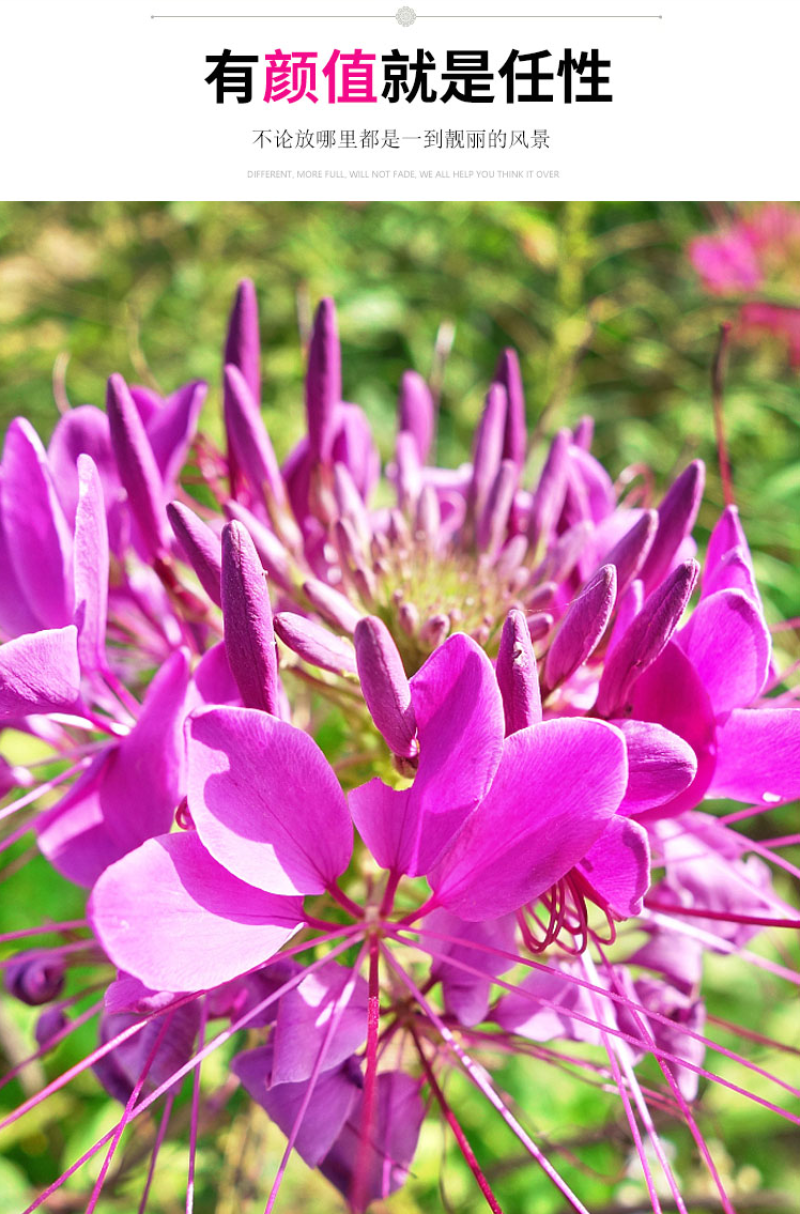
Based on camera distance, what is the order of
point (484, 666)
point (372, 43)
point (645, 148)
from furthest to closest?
1. point (645, 148)
2. point (372, 43)
3. point (484, 666)

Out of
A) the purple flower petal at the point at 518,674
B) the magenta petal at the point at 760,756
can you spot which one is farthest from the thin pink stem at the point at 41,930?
the magenta petal at the point at 760,756

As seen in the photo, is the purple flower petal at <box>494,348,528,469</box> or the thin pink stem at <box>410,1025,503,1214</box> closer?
the thin pink stem at <box>410,1025,503,1214</box>

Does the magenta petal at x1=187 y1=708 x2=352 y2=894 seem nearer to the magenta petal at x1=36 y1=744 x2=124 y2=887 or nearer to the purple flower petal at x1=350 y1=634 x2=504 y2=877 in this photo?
the purple flower petal at x1=350 y1=634 x2=504 y2=877

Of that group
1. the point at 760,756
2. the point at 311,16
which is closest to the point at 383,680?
the point at 760,756

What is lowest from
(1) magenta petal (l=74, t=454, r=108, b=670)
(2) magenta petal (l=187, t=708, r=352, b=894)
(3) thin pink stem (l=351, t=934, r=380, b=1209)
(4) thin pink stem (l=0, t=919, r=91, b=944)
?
(3) thin pink stem (l=351, t=934, r=380, b=1209)

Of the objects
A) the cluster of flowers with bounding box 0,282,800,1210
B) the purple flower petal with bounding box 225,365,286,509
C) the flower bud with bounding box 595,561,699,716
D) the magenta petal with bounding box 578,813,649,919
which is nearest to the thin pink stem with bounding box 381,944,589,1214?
the cluster of flowers with bounding box 0,282,800,1210

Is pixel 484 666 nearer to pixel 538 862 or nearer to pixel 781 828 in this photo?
pixel 538 862

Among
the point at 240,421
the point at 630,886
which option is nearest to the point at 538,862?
the point at 630,886
